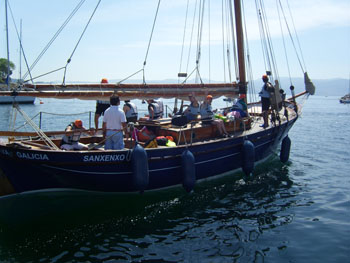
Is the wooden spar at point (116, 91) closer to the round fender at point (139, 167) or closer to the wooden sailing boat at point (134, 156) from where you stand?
the wooden sailing boat at point (134, 156)

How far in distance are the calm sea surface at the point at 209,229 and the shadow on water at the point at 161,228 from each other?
2 cm

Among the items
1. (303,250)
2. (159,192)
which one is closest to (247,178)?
(159,192)

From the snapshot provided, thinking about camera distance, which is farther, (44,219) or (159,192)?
(159,192)

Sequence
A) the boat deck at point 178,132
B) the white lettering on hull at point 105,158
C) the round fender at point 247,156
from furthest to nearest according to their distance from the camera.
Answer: the round fender at point 247,156
the boat deck at point 178,132
the white lettering on hull at point 105,158

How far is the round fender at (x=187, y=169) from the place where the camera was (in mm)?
10117

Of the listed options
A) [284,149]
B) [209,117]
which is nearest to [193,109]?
[209,117]

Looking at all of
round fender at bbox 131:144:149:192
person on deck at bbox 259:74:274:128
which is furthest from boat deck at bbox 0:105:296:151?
round fender at bbox 131:144:149:192

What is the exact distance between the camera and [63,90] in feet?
32.9

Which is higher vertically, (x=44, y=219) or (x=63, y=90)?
(x=63, y=90)

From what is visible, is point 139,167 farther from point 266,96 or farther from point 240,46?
point 240,46

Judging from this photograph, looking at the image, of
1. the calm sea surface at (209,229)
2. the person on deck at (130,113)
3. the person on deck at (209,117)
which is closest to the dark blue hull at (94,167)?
the calm sea surface at (209,229)

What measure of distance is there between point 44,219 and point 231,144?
6.44 m

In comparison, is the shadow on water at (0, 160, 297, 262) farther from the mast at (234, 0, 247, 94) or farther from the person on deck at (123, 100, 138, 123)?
the mast at (234, 0, 247, 94)

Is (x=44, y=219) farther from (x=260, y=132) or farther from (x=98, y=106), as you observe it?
(x=260, y=132)
